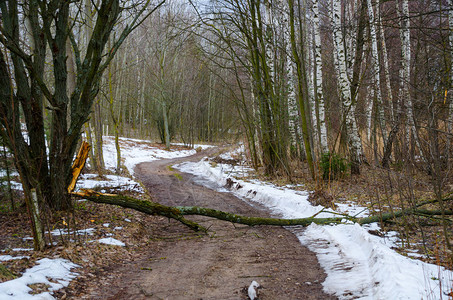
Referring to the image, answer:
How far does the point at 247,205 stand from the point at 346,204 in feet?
8.42

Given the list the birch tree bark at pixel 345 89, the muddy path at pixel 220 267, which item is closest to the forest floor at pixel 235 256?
the muddy path at pixel 220 267

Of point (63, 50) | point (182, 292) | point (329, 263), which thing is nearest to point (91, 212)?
point (63, 50)

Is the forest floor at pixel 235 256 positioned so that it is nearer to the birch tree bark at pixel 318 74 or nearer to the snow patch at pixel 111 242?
the snow patch at pixel 111 242

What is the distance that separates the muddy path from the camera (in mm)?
3793

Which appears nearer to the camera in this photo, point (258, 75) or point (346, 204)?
point (346, 204)

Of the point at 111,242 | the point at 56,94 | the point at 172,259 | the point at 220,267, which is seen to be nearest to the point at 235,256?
Result: the point at 220,267

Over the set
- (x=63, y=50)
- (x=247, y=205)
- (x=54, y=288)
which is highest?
(x=63, y=50)

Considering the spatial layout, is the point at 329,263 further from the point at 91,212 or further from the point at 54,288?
the point at 91,212

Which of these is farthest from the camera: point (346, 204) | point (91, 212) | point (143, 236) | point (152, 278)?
point (346, 204)

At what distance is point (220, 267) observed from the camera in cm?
461

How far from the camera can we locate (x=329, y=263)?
468cm

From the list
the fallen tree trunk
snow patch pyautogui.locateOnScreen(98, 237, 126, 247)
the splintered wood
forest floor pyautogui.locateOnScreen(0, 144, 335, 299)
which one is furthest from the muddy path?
the splintered wood

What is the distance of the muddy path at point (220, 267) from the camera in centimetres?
379

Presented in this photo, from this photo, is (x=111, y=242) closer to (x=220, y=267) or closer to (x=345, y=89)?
(x=220, y=267)
